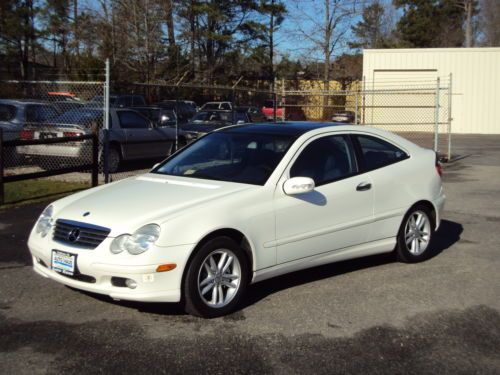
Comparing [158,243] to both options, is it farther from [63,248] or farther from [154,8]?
[154,8]

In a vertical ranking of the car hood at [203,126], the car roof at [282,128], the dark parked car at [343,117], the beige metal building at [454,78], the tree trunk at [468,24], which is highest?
the tree trunk at [468,24]

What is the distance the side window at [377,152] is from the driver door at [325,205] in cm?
20

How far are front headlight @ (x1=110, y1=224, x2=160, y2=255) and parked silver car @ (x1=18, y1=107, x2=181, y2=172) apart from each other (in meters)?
7.85

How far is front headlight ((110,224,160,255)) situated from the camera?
4.68 metres

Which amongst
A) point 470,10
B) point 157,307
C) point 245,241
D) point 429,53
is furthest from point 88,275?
point 470,10

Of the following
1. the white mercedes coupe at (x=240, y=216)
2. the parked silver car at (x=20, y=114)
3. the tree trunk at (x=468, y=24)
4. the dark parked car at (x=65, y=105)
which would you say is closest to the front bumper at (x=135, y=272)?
the white mercedes coupe at (x=240, y=216)

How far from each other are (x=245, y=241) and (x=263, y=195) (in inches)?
16.7

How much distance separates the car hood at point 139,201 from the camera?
15.8 feet

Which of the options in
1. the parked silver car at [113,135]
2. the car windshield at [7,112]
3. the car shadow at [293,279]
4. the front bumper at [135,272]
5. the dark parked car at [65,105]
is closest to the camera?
the front bumper at [135,272]

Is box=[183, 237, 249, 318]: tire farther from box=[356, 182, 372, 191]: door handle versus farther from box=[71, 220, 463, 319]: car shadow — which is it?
box=[356, 182, 372, 191]: door handle

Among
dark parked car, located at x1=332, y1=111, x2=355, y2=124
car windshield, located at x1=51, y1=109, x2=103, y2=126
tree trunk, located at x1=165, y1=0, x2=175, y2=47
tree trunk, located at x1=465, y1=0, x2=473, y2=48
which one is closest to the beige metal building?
dark parked car, located at x1=332, y1=111, x2=355, y2=124

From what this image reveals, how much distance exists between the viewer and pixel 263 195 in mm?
5316

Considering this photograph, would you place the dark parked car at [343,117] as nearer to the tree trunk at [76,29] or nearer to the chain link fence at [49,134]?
the chain link fence at [49,134]

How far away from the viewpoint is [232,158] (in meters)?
6.00
